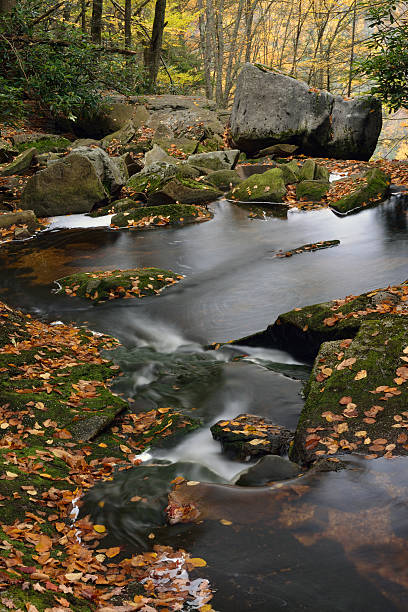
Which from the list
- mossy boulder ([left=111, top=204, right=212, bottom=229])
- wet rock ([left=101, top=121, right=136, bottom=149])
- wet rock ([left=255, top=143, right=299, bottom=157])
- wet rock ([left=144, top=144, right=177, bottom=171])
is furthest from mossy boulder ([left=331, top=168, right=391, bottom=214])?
wet rock ([left=101, top=121, right=136, bottom=149])

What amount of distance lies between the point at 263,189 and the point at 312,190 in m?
1.43

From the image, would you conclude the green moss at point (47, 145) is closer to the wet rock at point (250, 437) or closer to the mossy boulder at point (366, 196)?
the mossy boulder at point (366, 196)

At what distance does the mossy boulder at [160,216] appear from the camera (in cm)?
1439

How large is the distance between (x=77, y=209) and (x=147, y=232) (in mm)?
2955

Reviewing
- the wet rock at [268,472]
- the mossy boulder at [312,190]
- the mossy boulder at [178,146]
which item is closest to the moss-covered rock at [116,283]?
the wet rock at [268,472]

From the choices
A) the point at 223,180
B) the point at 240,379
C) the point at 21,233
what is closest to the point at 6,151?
the point at 21,233

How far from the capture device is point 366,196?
13789 mm

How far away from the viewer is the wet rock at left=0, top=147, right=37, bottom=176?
665 inches

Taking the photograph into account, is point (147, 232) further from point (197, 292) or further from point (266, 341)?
point (266, 341)

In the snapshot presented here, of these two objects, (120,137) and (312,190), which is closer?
(312,190)

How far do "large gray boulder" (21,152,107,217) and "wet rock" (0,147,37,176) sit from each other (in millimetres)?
2211

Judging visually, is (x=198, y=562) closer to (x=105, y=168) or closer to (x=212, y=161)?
(x=105, y=168)

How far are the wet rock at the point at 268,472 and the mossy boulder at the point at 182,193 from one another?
464 inches

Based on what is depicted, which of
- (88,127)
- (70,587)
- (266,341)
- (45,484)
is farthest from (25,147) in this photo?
(70,587)
